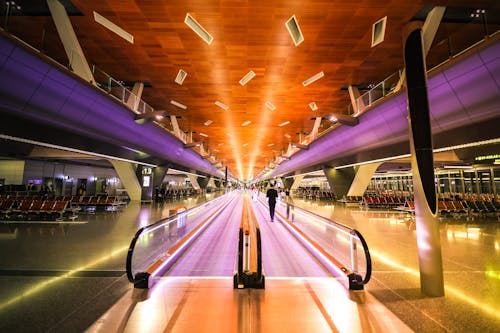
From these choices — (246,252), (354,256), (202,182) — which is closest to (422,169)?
(354,256)

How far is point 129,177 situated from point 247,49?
61.2 ft

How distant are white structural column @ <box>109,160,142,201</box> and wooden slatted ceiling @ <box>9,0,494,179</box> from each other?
402 inches

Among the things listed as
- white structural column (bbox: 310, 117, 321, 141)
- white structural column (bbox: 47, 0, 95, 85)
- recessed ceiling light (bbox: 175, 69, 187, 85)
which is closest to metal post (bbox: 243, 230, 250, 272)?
recessed ceiling light (bbox: 175, 69, 187, 85)

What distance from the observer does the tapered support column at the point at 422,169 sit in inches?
151

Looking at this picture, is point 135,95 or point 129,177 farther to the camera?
point 129,177

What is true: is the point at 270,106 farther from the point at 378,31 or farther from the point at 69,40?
the point at 69,40

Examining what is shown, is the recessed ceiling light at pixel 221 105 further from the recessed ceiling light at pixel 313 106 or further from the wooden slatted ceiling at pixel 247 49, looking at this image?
the recessed ceiling light at pixel 313 106

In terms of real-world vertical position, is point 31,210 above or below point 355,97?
below

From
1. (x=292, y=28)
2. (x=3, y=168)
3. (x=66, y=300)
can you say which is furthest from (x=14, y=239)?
(x=3, y=168)

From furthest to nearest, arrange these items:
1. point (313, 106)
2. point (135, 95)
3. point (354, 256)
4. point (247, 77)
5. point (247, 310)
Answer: point (313, 106)
point (135, 95)
point (247, 77)
point (354, 256)
point (247, 310)

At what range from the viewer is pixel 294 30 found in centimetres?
647

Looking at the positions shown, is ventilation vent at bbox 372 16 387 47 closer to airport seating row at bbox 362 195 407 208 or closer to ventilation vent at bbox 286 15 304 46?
ventilation vent at bbox 286 15 304 46

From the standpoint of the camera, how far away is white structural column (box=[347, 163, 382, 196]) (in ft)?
66.0

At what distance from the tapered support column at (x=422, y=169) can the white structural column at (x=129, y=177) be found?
2147 cm
